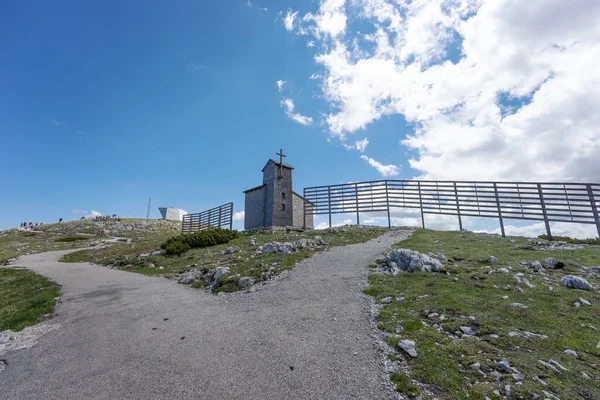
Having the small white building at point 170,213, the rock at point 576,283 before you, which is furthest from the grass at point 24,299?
the small white building at point 170,213

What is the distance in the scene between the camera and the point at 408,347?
18.7 feet

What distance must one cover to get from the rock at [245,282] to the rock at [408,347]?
24.3 ft

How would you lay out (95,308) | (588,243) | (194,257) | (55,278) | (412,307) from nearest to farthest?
(412,307), (95,308), (55,278), (588,243), (194,257)

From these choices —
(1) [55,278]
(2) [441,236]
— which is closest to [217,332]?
(1) [55,278]

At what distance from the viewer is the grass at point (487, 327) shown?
180 inches

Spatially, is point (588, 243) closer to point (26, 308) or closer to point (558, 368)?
point (558, 368)

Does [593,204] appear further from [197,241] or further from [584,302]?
[197,241]

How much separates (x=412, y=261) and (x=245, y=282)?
7481mm

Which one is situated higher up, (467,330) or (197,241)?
(197,241)

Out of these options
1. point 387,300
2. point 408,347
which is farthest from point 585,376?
point 387,300

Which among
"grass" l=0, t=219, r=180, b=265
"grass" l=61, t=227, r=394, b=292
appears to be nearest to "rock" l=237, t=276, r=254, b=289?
"grass" l=61, t=227, r=394, b=292

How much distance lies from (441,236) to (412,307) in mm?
15203

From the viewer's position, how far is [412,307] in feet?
25.7

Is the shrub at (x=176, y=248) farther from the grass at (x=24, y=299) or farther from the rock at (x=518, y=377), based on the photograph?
the rock at (x=518, y=377)
